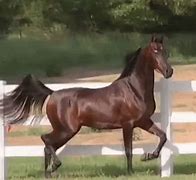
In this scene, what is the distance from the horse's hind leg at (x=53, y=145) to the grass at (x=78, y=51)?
86.3 ft

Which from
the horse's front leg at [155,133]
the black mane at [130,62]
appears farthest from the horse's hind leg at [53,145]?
the black mane at [130,62]

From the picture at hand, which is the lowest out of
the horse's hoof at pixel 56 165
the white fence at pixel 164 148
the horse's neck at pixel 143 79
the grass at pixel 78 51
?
the grass at pixel 78 51

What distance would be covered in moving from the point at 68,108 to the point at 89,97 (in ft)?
1.01

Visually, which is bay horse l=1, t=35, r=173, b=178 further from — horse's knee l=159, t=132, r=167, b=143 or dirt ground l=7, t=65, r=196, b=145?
dirt ground l=7, t=65, r=196, b=145

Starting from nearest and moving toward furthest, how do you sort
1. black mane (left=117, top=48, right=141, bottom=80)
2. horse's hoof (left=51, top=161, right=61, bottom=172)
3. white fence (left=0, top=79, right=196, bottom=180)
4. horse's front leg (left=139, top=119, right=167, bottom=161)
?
horse's front leg (left=139, top=119, right=167, bottom=161) → horse's hoof (left=51, top=161, right=61, bottom=172) → black mane (left=117, top=48, right=141, bottom=80) → white fence (left=0, top=79, right=196, bottom=180)

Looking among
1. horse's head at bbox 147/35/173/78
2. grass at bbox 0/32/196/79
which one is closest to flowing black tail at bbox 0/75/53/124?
horse's head at bbox 147/35/173/78

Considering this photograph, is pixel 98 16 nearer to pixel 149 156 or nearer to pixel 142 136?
pixel 142 136

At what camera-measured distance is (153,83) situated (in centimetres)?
999

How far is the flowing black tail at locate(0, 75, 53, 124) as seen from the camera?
1015 centimetres

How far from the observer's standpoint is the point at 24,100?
33.5 ft

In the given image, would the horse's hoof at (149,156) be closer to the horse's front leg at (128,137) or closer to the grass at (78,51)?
the horse's front leg at (128,137)

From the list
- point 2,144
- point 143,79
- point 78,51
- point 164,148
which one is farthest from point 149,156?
point 78,51

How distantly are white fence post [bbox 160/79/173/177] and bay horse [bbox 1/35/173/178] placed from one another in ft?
1.05

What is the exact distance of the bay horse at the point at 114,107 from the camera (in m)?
9.86
